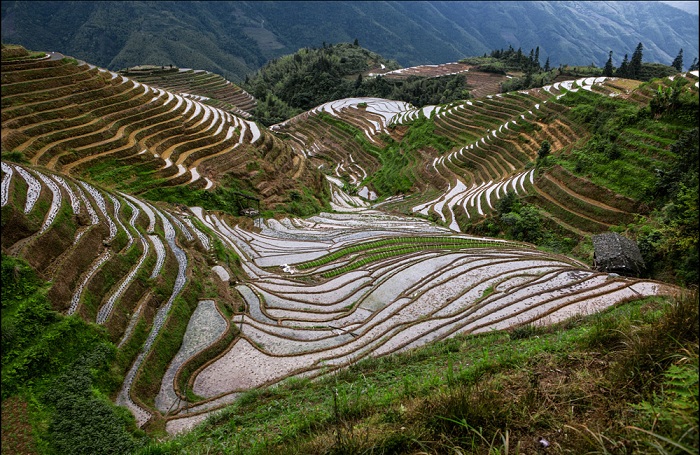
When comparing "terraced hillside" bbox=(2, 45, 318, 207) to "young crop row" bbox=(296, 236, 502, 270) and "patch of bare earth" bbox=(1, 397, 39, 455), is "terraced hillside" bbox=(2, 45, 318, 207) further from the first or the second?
"patch of bare earth" bbox=(1, 397, 39, 455)

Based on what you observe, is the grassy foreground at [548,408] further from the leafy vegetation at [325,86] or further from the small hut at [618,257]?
the leafy vegetation at [325,86]

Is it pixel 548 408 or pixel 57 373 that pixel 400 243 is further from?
pixel 548 408

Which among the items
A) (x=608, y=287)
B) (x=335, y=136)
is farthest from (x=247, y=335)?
(x=335, y=136)

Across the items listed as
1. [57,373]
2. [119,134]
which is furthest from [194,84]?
[57,373]

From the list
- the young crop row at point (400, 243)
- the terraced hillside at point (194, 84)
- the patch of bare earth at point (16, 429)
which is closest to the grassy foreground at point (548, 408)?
the patch of bare earth at point (16, 429)

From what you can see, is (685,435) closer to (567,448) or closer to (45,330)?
(567,448)
